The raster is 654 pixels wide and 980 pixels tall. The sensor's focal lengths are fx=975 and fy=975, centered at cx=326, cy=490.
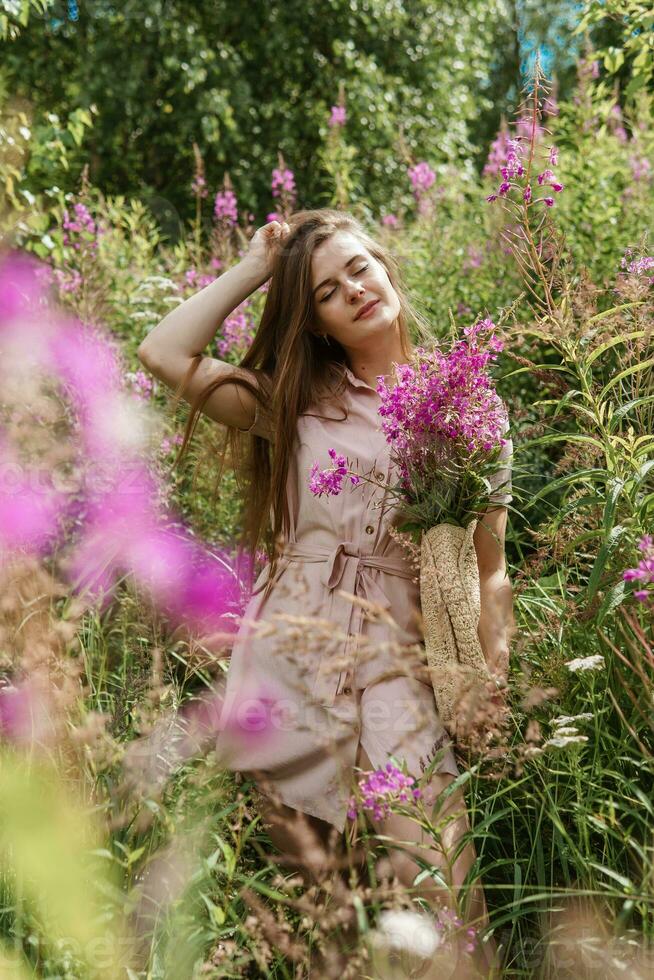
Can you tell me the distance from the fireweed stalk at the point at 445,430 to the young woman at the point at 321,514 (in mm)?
171

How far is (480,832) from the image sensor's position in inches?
76.1

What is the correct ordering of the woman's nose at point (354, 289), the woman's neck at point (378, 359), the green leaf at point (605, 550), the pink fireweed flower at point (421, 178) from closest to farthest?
1. the green leaf at point (605, 550)
2. the woman's nose at point (354, 289)
3. the woman's neck at point (378, 359)
4. the pink fireweed flower at point (421, 178)

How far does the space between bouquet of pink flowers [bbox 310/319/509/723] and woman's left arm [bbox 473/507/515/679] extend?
0.10m

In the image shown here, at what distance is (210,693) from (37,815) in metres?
2.49

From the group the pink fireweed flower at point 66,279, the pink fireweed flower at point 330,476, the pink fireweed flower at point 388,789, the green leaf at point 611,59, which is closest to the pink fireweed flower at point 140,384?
the pink fireweed flower at point 66,279

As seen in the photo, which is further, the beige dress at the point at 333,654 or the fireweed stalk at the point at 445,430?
A: the beige dress at the point at 333,654

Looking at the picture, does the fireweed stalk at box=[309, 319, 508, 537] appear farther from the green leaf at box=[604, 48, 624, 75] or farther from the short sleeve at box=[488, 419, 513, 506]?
the green leaf at box=[604, 48, 624, 75]

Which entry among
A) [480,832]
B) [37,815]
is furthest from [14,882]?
[37,815]

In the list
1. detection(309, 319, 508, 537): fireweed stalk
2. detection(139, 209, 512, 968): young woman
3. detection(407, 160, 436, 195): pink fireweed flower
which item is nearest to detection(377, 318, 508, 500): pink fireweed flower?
detection(309, 319, 508, 537): fireweed stalk

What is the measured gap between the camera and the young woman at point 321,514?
83.0 inches

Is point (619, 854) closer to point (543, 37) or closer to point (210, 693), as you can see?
point (210, 693)

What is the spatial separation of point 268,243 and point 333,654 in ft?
3.74

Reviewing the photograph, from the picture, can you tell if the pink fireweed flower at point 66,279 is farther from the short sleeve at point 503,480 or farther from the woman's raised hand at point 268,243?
the short sleeve at point 503,480

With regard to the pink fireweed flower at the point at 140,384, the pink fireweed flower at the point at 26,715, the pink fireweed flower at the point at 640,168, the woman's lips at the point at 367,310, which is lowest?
the pink fireweed flower at the point at 26,715
